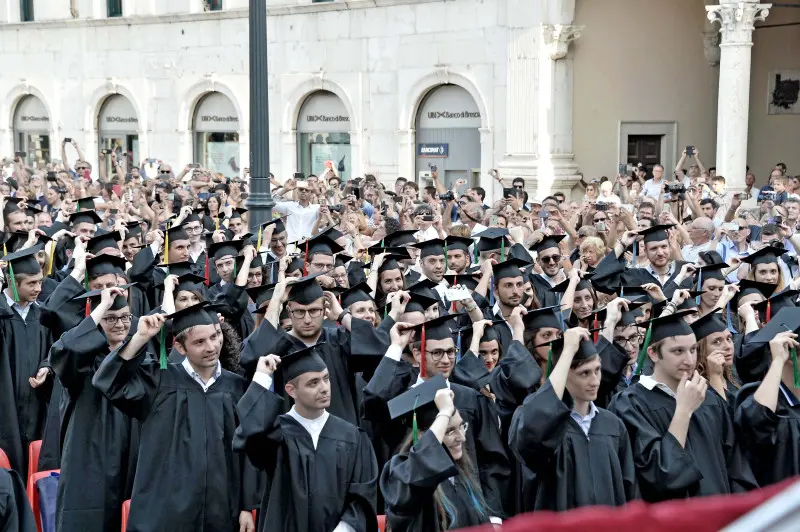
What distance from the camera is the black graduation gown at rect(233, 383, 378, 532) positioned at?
5.53 metres

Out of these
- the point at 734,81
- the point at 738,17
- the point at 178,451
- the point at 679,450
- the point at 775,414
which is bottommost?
the point at 178,451

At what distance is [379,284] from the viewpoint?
9172 millimetres

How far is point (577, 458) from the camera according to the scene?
545 cm

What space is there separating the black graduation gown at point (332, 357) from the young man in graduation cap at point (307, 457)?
1119 millimetres

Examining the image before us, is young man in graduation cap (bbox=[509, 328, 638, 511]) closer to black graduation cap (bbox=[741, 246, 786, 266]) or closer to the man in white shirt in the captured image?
black graduation cap (bbox=[741, 246, 786, 266])

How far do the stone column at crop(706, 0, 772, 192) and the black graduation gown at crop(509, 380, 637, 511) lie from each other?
15056 mm

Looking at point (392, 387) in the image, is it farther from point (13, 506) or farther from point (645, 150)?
point (645, 150)

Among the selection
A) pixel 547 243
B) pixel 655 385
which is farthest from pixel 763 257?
pixel 655 385

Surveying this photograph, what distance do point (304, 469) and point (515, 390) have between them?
1.27 metres

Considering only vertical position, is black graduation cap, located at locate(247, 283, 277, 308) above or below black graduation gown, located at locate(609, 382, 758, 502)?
above

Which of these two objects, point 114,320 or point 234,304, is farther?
point 234,304

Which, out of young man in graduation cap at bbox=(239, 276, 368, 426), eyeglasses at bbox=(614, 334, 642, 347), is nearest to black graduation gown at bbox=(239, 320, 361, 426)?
young man in graduation cap at bbox=(239, 276, 368, 426)

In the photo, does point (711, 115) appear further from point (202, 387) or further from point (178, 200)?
point (202, 387)

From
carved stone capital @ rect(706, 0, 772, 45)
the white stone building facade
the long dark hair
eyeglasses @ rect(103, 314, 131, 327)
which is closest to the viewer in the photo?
the long dark hair
